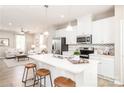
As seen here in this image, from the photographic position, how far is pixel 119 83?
3174 millimetres

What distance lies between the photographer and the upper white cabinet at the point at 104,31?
367 centimetres

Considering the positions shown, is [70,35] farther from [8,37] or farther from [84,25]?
[8,37]

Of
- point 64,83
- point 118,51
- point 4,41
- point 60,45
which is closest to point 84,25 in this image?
point 60,45

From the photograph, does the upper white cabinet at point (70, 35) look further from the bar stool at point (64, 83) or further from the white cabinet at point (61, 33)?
the bar stool at point (64, 83)

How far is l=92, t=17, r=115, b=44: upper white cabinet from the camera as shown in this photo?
12.0 ft

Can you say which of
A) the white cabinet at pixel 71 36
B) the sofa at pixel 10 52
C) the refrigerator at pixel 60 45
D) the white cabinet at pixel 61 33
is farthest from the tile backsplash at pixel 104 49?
the sofa at pixel 10 52

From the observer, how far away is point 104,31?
12.7ft

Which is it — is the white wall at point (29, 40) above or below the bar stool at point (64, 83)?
above

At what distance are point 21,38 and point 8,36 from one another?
101 centimetres

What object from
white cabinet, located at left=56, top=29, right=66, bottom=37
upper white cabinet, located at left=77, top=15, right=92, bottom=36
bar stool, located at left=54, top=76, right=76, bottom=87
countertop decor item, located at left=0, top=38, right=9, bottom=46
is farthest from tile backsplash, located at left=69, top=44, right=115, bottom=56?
countertop decor item, located at left=0, top=38, right=9, bottom=46
